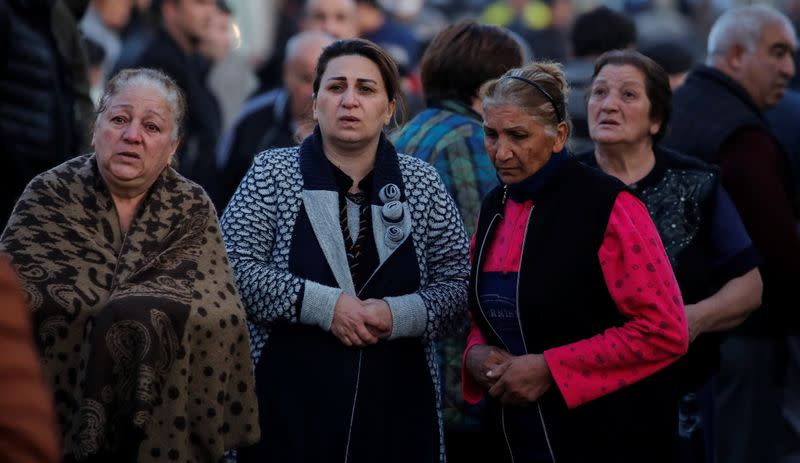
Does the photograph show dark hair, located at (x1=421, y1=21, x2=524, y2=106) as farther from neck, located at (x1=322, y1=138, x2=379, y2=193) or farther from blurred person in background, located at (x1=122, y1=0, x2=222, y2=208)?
blurred person in background, located at (x1=122, y1=0, x2=222, y2=208)

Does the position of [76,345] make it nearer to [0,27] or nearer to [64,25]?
[0,27]

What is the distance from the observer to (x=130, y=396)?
168 inches

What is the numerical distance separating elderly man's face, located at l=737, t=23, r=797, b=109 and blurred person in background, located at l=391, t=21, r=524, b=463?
1396mm

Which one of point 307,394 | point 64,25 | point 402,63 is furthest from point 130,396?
point 402,63

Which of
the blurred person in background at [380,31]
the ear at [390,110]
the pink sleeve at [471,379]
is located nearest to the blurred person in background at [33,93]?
the ear at [390,110]

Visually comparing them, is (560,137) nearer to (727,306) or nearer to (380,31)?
(727,306)

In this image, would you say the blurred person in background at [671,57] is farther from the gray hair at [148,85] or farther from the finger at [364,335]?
the gray hair at [148,85]

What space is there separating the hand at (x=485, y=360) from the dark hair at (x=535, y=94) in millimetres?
713

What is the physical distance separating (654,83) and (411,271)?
4.24 ft

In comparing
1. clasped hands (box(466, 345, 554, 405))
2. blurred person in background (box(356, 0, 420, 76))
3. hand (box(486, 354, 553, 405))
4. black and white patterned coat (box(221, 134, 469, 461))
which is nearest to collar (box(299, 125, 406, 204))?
black and white patterned coat (box(221, 134, 469, 461))

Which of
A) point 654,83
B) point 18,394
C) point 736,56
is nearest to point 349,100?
point 654,83

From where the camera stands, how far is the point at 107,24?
10.2m

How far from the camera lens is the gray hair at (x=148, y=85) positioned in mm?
4688

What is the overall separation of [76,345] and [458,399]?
1.67 metres
